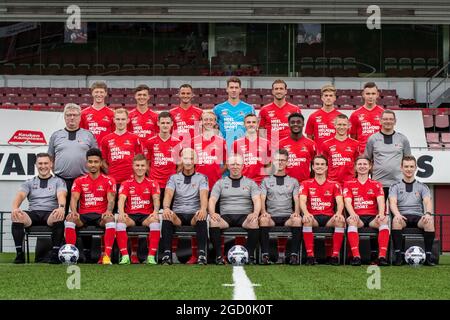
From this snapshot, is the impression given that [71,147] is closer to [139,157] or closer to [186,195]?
[139,157]

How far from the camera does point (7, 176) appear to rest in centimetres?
1755

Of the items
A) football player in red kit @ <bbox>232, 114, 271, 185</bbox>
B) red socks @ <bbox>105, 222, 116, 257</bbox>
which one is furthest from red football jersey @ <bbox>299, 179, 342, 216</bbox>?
red socks @ <bbox>105, 222, 116, 257</bbox>

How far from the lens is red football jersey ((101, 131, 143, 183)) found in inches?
436

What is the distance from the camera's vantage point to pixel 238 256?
10.0 metres

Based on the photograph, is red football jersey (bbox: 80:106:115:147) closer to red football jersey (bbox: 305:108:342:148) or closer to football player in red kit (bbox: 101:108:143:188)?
football player in red kit (bbox: 101:108:143:188)

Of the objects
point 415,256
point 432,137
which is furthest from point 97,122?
point 432,137

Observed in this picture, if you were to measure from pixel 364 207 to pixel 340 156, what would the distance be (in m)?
0.74

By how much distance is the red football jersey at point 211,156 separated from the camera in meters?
11.2

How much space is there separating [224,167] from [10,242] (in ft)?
23.3

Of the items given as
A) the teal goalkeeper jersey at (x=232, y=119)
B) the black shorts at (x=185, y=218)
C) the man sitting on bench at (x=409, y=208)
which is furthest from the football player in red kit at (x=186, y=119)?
the man sitting on bench at (x=409, y=208)

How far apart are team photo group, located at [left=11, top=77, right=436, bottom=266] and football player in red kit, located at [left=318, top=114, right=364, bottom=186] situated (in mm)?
14

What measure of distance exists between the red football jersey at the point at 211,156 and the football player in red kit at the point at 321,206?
3.69 feet
